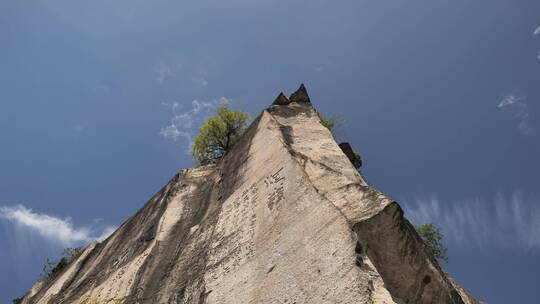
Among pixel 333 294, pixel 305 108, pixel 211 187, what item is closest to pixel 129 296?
pixel 211 187

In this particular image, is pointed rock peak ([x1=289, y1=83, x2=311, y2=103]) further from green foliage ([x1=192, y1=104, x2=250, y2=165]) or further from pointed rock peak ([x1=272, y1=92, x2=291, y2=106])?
green foliage ([x1=192, y1=104, x2=250, y2=165])

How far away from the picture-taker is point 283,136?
483 inches

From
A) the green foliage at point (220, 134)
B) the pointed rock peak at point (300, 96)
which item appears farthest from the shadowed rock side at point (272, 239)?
the green foliage at point (220, 134)

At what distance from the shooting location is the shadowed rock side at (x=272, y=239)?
6988 millimetres

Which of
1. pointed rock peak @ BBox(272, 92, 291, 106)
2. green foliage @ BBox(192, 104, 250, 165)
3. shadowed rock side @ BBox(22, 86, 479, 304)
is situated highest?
green foliage @ BBox(192, 104, 250, 165)

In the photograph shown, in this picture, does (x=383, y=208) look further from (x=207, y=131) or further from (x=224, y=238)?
(x=207, y=131)

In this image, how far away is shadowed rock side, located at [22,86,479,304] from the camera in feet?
22.9

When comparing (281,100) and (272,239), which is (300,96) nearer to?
(281,100)

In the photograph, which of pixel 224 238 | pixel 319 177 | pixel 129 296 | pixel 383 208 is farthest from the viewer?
pixel 129 296

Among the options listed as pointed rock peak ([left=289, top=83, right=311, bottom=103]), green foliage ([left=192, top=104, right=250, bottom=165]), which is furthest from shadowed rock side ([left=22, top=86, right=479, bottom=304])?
green foliage ([left=192, top=104, right=250, bottom=165])

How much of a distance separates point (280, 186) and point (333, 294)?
3679 millimetres

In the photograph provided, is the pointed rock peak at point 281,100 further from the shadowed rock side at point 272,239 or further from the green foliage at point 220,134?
the green foliage at point 220,134

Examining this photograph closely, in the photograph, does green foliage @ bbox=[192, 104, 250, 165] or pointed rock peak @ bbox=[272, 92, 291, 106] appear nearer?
pointed rock peak @ bbox=[272, 92, 291, 106]

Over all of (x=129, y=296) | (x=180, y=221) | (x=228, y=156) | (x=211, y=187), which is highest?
(x=228, y=156)
